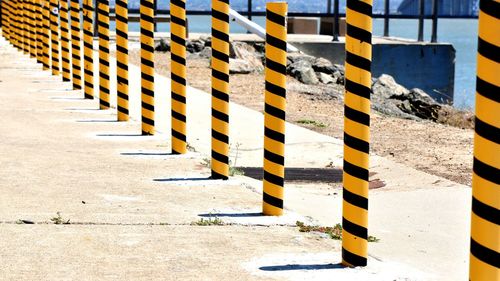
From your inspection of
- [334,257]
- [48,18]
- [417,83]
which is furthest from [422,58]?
[334,257]

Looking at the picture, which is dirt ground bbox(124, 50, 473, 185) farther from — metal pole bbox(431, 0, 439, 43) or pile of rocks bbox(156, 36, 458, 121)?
metal pole bbox(431, 0, 439, 43)

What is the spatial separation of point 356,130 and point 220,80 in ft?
9.56

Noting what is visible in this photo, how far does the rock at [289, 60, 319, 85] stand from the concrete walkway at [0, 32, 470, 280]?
906cm

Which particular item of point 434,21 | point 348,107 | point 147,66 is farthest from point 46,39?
point 434,21

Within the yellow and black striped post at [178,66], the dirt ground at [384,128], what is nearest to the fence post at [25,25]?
the dirt ground at [384,128]

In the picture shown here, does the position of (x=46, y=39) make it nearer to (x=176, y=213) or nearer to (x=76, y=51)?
(x=76, y=51)

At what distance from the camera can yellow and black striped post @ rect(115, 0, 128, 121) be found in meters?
13.1

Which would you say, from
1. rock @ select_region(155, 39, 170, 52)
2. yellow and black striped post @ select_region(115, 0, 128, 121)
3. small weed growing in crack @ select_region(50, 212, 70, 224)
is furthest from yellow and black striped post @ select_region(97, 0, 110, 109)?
rock @ select_region(155, 39, 170, 52)

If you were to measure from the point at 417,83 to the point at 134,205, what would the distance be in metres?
24.8

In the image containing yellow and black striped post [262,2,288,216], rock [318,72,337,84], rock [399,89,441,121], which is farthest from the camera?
rock [318,72,337,84]

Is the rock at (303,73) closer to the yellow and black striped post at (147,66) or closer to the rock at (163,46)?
the rock at (163,46)

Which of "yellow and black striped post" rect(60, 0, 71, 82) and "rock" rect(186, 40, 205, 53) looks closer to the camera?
"yellow and black striped post" rect(60, 0, 71, 82)

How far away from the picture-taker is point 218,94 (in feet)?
30.8

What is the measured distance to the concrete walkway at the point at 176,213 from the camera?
21.8ft
